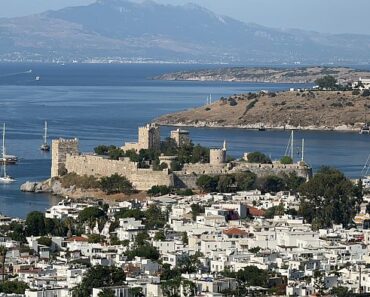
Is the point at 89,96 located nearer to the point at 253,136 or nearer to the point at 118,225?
the point at 253,136

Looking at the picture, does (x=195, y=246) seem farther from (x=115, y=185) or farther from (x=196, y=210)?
(x=115, y=185)

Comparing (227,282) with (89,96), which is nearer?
(227,282)

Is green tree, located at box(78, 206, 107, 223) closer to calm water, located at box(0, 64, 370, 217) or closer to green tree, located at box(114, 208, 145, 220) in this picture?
green tree, located at box(114, 208, 145, 220)

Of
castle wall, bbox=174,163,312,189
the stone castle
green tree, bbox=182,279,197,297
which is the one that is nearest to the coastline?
the stone castle

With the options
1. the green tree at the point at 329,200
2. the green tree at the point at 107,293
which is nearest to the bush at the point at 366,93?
the green tree at the point at 329,200

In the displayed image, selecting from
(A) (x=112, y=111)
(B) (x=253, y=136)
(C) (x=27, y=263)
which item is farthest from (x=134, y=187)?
(A) (x=112, y=111)

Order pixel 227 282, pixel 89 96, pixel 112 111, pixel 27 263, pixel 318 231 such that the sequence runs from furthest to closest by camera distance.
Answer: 1. pixel 89 96
2. pixel 112 111
3. pixel 318 231
4. pixel 27 263
5. pixel 227 282
